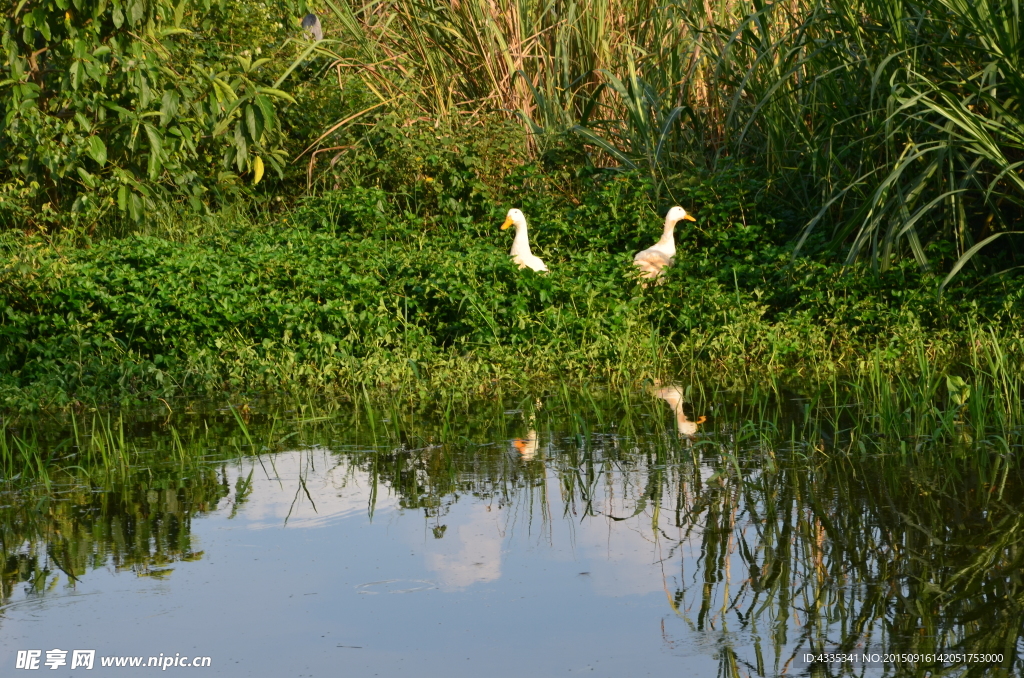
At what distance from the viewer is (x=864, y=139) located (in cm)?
693

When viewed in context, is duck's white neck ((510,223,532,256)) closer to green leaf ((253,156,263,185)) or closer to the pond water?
green leaf ((253,156,263,185))

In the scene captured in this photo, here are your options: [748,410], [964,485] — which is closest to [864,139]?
[748,410]

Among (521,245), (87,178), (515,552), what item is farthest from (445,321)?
(515,552)

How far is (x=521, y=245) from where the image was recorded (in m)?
8.11

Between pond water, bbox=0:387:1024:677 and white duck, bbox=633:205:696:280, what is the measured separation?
8.39 feet

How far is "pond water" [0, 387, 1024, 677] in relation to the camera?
3.03 metres

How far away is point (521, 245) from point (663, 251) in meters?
0.92

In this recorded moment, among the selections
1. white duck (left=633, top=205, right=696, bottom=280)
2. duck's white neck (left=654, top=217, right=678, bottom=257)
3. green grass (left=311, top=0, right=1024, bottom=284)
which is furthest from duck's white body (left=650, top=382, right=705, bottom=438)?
duck's white neck (left=654, top=217, right=678, bottom=257)

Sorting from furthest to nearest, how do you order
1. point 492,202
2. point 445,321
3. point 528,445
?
point 492,202 → point 445,321 → point 528,445

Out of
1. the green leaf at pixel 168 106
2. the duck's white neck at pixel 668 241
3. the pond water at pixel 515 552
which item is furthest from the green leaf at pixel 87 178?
the duck's white neck at pixel 668 241

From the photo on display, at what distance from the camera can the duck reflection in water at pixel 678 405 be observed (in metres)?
5.20

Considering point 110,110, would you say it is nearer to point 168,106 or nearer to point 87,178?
point 87,178

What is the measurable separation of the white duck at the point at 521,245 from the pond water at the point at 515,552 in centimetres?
246

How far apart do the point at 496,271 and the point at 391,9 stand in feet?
13.9
